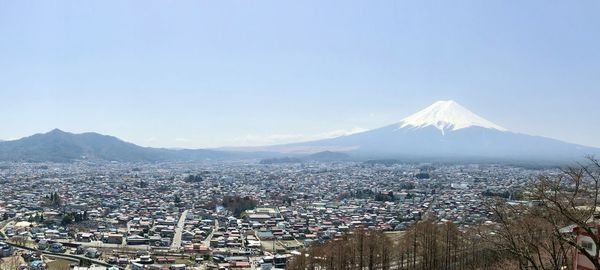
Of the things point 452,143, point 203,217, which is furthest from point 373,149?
point 203,217

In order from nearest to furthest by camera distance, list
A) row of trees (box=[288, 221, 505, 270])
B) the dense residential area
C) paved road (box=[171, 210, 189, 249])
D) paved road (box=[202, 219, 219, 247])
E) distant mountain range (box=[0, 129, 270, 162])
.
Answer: row of trees (box=[288, 221, 505, 270]), the dense residential area, paved road (box=[171, 210, 189, 249]), paved road (box=[202, 219, 219, 247]), distant mountain range (box=[0, 129, 270, 162])

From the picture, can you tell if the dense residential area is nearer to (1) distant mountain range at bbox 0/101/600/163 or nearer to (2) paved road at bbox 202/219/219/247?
(2) paved road at bbox 202/219/219/247

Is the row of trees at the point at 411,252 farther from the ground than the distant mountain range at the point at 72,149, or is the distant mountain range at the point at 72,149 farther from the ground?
the distant mountain range at the point at 72,149

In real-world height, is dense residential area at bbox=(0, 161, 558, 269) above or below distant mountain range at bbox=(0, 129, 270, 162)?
below

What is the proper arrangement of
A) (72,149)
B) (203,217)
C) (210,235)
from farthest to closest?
1. (72,149)
2. (203,217)
3. (210,235)

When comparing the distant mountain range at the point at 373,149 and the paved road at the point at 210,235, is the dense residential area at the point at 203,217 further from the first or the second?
the distant mountain range at the point at 373,149

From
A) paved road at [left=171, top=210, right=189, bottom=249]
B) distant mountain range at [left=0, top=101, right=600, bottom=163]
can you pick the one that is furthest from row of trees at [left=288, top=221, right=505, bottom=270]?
distant mountain range at [left=0, top=101, right=600, bottom=163]

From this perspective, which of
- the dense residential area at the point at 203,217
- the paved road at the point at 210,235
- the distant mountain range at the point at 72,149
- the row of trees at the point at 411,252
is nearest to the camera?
the row of trees at the point at 411,252

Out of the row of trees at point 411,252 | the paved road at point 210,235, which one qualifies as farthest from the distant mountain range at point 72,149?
the row of trees at point 411,252

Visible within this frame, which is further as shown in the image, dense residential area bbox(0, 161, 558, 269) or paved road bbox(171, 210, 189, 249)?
paved road bbox(171, 210, 189, 249)

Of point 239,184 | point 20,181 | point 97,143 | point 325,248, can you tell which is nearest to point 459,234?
point 325,248

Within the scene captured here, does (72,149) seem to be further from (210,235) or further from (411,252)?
(411,252)
